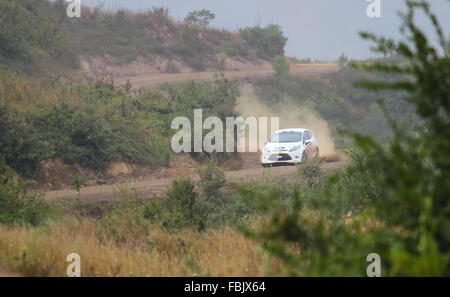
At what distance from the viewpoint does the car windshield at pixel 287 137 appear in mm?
25570

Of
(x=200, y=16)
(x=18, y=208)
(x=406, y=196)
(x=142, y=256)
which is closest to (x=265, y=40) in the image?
(x=200, y=16)

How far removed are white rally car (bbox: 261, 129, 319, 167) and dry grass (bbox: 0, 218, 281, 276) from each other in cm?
1485

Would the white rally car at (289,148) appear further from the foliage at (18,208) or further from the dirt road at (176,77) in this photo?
the dirt road at (176,77)

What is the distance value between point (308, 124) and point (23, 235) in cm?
3769

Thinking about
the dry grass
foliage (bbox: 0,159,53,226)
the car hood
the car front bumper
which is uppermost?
the car hood

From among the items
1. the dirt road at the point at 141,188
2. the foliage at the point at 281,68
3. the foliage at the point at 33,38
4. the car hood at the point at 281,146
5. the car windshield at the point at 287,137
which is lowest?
the dirt road at the point at 141,188

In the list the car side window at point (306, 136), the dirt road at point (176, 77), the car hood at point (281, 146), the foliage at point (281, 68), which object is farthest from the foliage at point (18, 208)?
the foliage at point (281, 68)

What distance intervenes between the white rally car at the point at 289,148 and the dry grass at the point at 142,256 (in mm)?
14848

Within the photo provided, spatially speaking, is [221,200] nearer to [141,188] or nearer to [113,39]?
[141,188]

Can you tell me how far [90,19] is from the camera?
56.3 meters

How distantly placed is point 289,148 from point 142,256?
16.7 metres

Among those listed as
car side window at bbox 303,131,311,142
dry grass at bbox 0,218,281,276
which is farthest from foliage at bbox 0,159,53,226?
car side window at bbox 303,131,311,142

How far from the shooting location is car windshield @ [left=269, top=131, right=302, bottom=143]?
83.9 feet

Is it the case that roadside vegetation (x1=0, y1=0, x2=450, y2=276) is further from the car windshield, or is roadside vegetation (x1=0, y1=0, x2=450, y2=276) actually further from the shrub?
the car windshield
